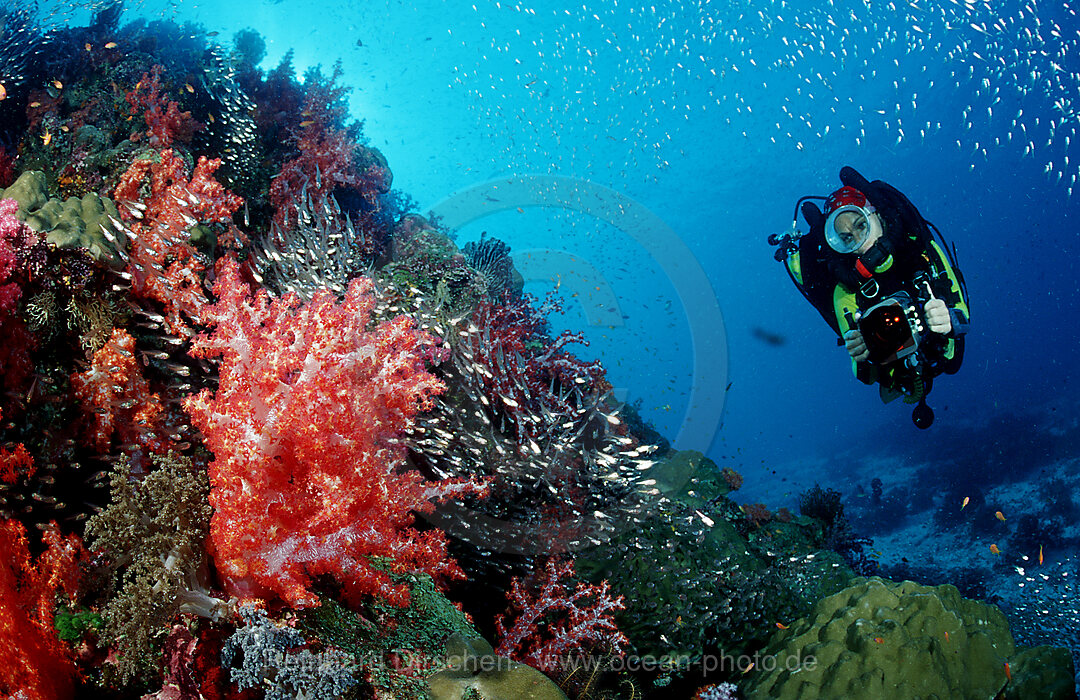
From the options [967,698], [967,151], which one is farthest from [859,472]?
[967,151]

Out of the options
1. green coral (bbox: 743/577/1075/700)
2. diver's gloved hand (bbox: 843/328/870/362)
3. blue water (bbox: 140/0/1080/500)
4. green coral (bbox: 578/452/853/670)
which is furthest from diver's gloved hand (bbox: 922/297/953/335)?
blue water (bbox: 140/0/1080/500)

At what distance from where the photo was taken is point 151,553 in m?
2.27

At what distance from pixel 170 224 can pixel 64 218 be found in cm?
57

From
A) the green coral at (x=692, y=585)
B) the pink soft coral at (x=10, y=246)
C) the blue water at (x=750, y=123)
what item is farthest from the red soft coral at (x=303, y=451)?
the blue water at (x=750, y=123)

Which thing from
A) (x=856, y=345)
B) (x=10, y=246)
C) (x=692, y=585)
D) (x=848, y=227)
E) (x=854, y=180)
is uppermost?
(x=854, y=180)

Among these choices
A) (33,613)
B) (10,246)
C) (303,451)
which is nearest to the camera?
(33,613)

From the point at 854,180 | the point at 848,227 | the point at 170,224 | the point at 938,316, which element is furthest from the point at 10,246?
the point at 854,180

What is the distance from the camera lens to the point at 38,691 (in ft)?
6.37

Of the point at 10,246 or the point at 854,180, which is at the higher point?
the point at 854,180

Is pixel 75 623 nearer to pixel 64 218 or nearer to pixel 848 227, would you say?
pixel 64 218

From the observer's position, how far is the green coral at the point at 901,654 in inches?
143

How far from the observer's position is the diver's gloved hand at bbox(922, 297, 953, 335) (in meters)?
4.88

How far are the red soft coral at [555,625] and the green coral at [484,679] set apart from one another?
1014 millimetres

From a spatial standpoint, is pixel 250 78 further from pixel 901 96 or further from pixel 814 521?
pixel 901 96
